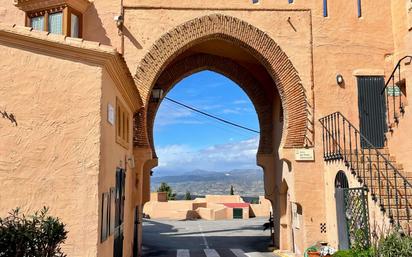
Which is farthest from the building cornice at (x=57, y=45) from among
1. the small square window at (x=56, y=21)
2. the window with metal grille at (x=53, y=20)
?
the small square window at (x=56, y=21)

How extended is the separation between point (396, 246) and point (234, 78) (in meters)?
10.1

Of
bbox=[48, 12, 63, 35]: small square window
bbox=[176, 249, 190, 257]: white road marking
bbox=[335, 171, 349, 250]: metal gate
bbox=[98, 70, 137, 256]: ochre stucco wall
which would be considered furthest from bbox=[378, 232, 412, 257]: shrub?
bbox=[48, 12, 63, 35]: small square window

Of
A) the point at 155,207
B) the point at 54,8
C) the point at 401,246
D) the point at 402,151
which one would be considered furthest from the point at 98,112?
the point at 155,207

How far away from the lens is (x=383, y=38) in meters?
13.2

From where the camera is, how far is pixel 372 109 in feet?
42.2

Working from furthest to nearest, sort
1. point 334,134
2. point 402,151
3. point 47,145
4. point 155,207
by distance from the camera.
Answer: point 155,207 → point 334,134 → point 402,151 → point 47,145

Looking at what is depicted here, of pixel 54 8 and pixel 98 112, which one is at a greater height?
pixel 54 8

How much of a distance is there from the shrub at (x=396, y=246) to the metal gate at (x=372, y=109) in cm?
566

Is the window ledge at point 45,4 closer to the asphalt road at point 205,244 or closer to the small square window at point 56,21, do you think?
the small square window at point 56,21

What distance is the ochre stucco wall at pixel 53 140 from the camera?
6480mm

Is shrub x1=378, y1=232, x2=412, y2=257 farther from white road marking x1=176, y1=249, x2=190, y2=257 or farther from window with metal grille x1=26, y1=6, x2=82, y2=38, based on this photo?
window with metal grille x1=26, y1=6, x2=82, y2=38

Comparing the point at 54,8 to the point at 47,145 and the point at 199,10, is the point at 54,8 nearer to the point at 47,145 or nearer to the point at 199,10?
the point at 199,10

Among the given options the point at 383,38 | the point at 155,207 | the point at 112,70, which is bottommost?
the point at 155,207

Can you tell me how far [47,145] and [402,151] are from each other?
8.89 metres
